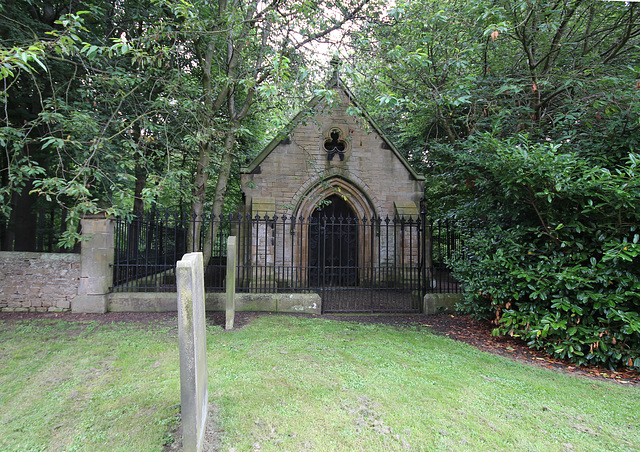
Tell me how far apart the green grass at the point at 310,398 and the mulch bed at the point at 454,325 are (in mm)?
411

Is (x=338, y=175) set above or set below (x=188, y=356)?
above

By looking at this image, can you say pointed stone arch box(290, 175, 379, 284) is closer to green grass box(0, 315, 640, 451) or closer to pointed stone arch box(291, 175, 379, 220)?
pointed stone arch box(291, 175, 379, 220)

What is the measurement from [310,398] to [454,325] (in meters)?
4.45

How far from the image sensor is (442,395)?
3.63 m

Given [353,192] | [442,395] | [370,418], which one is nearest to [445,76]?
[353,192]

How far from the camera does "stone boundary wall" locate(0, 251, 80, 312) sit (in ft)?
22.5

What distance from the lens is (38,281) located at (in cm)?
689

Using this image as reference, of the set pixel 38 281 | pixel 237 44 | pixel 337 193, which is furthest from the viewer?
pixel 337 193

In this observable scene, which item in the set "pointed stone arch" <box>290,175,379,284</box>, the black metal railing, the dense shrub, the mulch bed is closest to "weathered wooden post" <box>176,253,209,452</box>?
the mulch bed

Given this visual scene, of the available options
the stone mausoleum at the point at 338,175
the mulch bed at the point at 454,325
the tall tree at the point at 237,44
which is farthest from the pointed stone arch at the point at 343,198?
the mulch bed at the point at 454,325

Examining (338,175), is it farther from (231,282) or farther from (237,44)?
(231,282)

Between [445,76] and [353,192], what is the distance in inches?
179

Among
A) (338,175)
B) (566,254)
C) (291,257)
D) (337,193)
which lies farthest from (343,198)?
(566,254)

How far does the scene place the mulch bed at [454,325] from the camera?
15.1 ft
